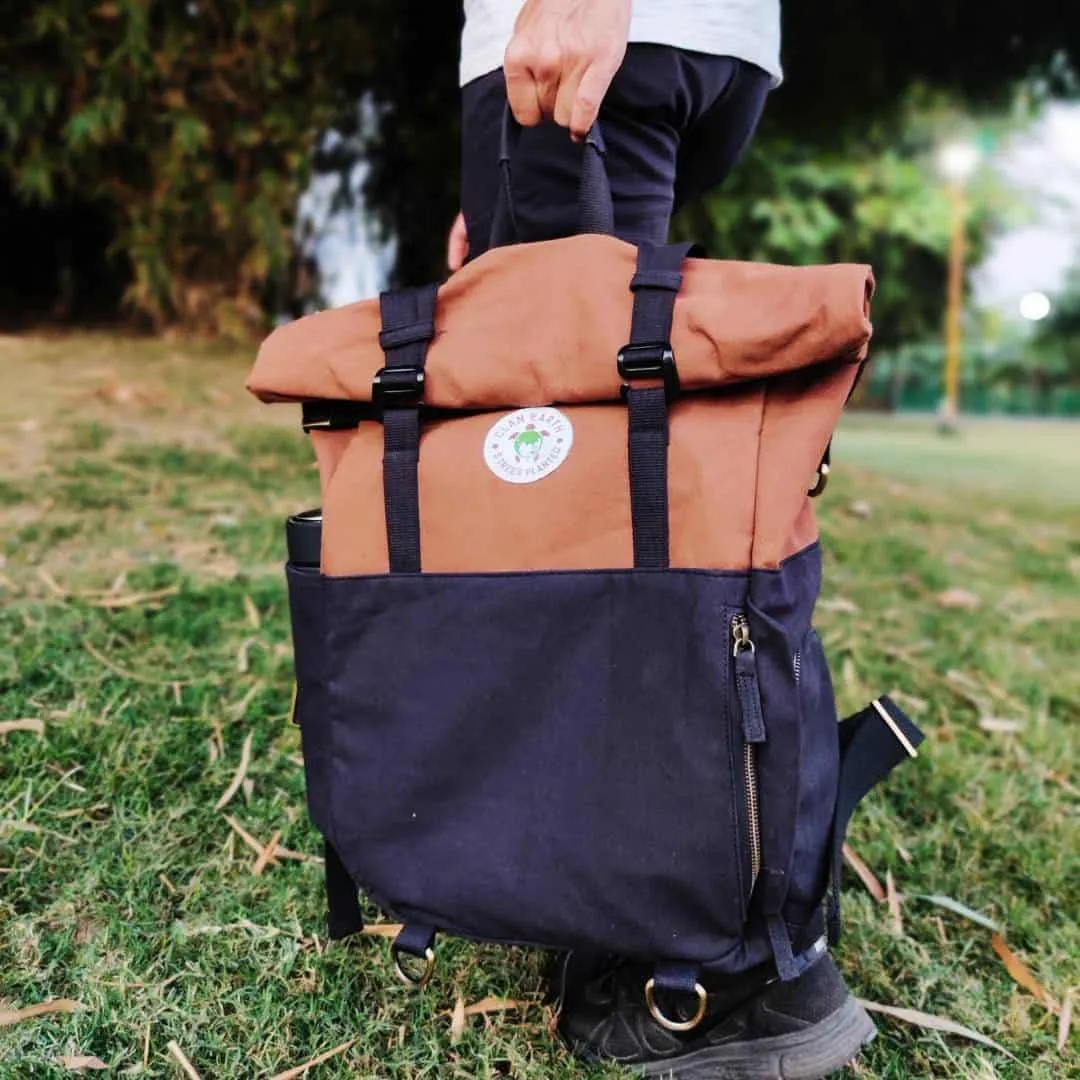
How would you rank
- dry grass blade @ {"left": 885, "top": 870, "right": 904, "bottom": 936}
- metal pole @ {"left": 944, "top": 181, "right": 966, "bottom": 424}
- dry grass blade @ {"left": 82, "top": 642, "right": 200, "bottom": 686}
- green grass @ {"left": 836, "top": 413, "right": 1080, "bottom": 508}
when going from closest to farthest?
dry grass blade @ {"left": 885, "top": 870, "right": 904, "bottom": 936} < dry grass blade @ {"left": 82, "top": 642, "right": 200, "bottom": 686} < green grass @ {"left": 836, "top": 413, "right": 1080, "bottom": 508} < metal pole @ {"left": 944, "top": 181, "right": 966, "bottom": 424}

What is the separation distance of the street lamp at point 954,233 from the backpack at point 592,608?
15035 mm

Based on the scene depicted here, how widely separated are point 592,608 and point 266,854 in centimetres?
71

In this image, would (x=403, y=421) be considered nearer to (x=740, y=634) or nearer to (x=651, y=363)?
(x=651, y=363)

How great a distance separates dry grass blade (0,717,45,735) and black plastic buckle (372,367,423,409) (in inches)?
33.8

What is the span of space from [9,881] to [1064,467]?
27.0 ft

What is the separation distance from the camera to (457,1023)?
3.96ft

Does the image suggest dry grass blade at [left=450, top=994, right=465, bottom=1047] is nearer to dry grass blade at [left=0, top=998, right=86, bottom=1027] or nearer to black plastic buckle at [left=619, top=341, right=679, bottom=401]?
dry grass blade at [left=0, top=998, right=86, bottom=1027]

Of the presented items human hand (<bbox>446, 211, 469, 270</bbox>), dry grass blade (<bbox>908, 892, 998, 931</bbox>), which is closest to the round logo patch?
human hand (<bbox>446, 211, 469, 270</bbox>)

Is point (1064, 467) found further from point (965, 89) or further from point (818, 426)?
point (818, 426)

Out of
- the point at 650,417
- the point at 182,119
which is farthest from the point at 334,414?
the point at 182,119

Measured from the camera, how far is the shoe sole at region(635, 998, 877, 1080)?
1.13 metres

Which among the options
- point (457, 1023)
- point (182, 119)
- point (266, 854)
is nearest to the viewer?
point (457, 1023)

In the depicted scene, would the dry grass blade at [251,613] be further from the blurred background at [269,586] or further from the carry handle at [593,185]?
the carry handle at [593,185]

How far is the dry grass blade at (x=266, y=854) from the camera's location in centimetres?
141
